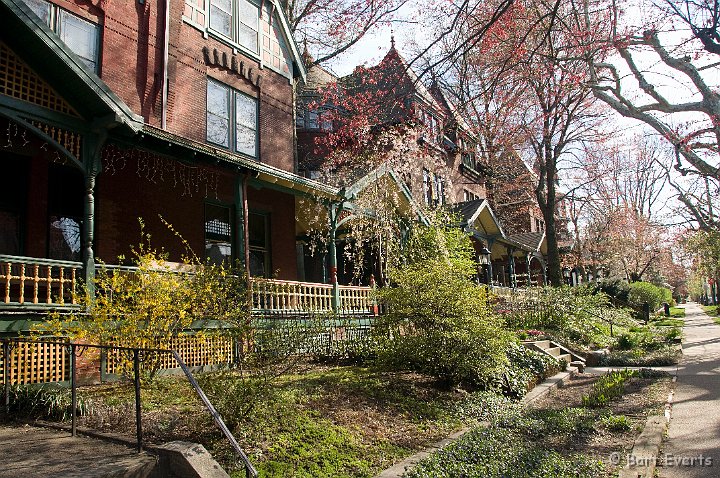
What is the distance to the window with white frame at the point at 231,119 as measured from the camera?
1568 centimetres

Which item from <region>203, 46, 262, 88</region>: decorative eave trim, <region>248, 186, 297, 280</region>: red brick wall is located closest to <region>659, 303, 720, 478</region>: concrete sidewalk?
<region>248, 186, 297, 280</region>: red brick wall

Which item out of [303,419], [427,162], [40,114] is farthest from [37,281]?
[427,162]

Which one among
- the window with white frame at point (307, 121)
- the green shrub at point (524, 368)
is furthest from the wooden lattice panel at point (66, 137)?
the window with white frame at point (307, 121)

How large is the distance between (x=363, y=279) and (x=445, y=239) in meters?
10.7

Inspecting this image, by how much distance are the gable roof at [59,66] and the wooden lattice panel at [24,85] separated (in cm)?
10

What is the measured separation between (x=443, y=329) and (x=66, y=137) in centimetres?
732

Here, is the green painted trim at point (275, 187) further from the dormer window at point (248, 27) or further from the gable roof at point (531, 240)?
the gable roof at point (531, 240)

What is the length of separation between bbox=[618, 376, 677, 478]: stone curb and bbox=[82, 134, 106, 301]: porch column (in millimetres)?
7831

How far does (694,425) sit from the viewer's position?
7660mm

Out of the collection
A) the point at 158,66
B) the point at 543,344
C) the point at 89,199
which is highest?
the point at 158,66

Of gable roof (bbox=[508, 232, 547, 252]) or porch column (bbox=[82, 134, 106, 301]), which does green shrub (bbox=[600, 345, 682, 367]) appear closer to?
porch column (bbox=[82, 134, 106, 301])

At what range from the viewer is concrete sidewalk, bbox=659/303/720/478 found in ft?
19.2

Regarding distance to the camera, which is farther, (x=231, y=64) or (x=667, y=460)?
(x=231, y=64)

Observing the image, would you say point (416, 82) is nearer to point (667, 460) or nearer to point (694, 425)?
point (667, 460)
